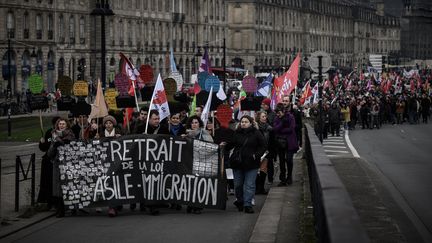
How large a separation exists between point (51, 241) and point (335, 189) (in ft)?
15.9

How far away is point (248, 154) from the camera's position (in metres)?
A: 19.2

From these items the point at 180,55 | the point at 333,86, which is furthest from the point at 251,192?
the point at 180,55

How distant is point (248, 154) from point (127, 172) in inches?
79.3

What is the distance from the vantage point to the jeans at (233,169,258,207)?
63.0 feet

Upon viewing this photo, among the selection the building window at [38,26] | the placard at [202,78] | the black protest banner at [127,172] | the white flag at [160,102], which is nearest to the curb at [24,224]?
the black protest banner at [127,172]

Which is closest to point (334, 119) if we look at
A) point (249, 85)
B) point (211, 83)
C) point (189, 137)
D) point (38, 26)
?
point (249, 85)

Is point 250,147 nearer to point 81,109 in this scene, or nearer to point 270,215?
point 270,215

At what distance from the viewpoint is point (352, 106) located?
190ft

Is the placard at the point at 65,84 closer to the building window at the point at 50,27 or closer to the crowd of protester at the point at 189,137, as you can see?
the crowd of protester at the point at 189,137

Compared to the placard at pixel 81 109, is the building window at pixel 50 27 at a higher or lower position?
higher

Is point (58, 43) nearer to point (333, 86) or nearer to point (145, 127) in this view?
point (333, 86)

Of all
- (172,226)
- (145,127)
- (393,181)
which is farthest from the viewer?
(393,181)

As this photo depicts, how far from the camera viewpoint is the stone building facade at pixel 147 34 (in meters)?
81.6

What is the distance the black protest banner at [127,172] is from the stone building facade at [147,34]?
1624 inches
